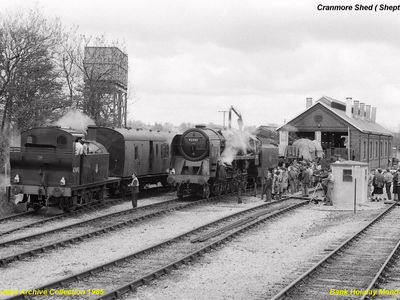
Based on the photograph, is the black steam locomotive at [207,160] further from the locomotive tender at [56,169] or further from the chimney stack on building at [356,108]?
the chimney stack on building at [356,108]

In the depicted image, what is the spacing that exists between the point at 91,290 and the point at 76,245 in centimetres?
406

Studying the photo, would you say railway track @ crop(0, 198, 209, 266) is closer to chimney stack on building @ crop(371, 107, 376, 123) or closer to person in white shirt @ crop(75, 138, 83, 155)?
person in white shirt @ crop(75, 138, 83, 155)

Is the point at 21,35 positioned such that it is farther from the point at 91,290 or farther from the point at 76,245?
the point at 91,290

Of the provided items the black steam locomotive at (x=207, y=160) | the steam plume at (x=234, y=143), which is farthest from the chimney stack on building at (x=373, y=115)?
the black steam locomotive at (x=207, y=160)

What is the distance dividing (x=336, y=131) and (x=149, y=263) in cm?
4186

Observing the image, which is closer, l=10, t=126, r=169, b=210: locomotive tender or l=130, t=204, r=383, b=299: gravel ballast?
l=130, t=204, r=383, b=299: gravel ballast

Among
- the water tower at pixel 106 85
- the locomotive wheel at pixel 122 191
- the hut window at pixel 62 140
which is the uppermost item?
the water tower at pixel 106 85

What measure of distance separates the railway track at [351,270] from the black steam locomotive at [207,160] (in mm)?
7898

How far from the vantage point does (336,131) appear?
50531 mm

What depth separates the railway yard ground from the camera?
938 centimetres

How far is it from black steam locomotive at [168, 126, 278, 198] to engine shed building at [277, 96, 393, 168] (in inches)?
856

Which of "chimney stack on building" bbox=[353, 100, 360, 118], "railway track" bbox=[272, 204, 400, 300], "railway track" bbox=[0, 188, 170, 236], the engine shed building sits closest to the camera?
"railway track" bbox=[272, 204, 400, 300]

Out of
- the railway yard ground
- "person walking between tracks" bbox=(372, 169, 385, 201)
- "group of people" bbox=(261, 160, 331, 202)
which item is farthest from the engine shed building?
the railway yard ground

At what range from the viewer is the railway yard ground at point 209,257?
9.38 m
